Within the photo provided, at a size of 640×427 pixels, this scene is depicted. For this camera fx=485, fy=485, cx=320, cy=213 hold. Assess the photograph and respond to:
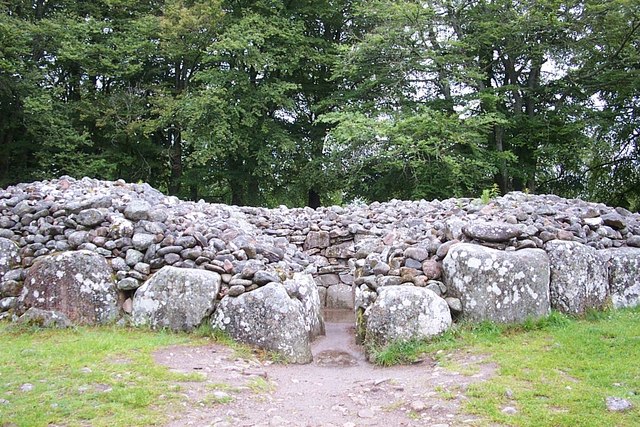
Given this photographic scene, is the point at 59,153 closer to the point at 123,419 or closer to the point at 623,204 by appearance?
the point at 123,419

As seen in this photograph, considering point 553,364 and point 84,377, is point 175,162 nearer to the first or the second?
point 84,377

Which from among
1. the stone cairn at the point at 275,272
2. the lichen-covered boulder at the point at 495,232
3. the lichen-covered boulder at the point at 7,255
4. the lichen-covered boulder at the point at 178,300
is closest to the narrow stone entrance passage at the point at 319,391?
the stone cairn at the point at 275,272

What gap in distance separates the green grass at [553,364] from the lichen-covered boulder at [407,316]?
0.47 ft

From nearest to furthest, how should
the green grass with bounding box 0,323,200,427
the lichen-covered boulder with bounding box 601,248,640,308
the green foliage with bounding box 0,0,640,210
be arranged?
the green grass with bounding box 0,323,200,427 < the lichen-covered boulder with bounding box 601,248,640,308 < the green foliage with bounding box 0,0,640,210

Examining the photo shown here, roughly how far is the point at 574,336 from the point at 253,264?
4.39m

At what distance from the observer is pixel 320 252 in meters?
11.9

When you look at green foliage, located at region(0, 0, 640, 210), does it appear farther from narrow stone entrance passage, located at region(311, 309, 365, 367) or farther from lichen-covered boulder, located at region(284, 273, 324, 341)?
lichen-covered boulder, located at region(284, 273, 324, 341)

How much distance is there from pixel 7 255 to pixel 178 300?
3.01 meters

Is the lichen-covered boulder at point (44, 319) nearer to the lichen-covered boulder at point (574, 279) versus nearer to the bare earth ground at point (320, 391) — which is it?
the bare earth ground at point (320, 391)

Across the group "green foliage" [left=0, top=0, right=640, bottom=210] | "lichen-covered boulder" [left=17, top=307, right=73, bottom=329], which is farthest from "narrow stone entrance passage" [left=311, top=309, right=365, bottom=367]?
"green foliage" [left=0, top=0, right=640, bottom=210]

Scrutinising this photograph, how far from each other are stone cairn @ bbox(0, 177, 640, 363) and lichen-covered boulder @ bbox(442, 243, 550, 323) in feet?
0.05

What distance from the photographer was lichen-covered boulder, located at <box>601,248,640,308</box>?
7.29m

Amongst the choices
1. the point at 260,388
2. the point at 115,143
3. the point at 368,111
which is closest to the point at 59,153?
the point at 115,143

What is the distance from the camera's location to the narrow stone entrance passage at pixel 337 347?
261 inches
